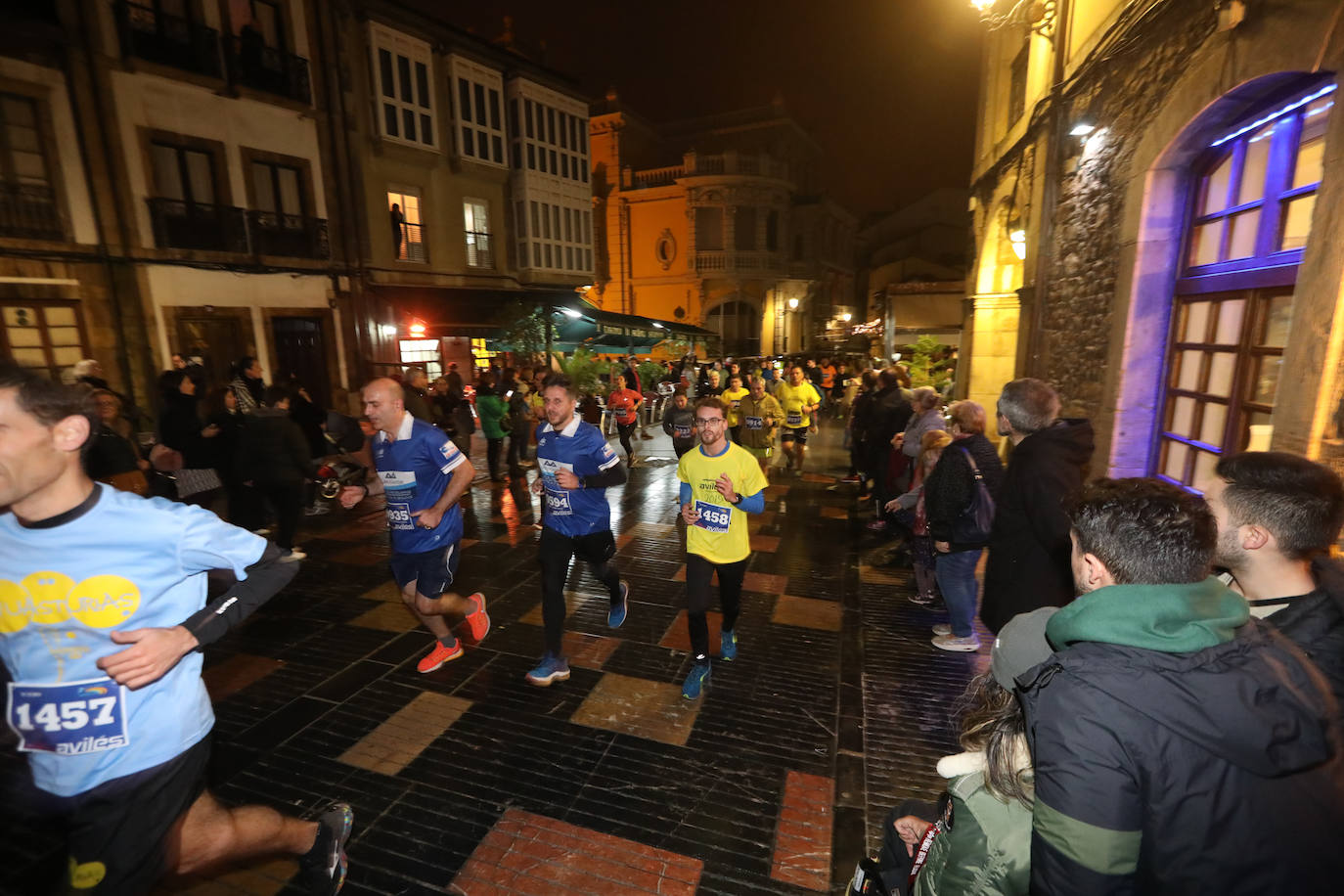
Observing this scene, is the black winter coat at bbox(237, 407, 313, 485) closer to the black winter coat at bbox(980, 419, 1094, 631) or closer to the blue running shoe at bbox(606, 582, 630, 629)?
the blue running shoe at bbox(606, 582, 630, 629)

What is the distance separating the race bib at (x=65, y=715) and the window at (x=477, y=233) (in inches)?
766

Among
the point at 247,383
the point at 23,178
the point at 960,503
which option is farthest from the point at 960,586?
the point at 23,178

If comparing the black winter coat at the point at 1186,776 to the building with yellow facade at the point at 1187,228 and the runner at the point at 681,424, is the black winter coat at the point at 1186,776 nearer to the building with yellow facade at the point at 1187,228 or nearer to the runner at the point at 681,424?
the building with yellow facade at the point at 1187,228

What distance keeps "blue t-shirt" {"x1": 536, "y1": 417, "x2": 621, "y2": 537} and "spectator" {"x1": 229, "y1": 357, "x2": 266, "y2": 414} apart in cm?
516

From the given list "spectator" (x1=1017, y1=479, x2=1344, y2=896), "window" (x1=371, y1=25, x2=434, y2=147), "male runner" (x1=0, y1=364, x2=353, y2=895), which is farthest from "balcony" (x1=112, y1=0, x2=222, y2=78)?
"spectator" (x1=1017, y1=479, x2=1344, y2=896)

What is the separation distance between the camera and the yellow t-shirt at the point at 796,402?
9820mm

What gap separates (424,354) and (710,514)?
16.5m

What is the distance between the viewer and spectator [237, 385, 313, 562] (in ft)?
19.6

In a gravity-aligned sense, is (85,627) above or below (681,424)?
above

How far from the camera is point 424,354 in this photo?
59.2 ft

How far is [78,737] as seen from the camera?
181 cm

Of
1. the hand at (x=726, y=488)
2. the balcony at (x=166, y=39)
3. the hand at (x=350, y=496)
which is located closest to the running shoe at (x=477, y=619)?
the hand at (x=350, y=496)

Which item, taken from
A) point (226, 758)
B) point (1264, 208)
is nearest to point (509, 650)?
point (226, 758)

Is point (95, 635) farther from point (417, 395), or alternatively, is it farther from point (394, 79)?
point (394, 79)
